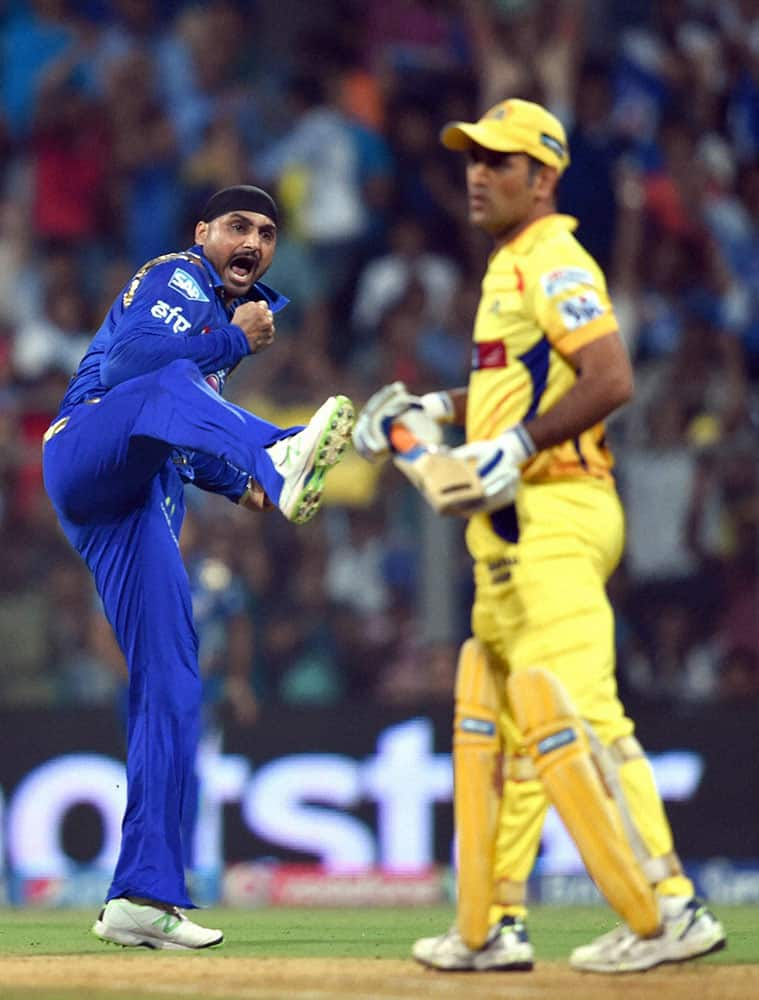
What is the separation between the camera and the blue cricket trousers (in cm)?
617

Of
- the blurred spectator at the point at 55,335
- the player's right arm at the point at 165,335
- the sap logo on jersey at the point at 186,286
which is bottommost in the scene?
the player's right arm at the point at 165,335

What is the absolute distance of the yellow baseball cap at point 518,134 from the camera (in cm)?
552

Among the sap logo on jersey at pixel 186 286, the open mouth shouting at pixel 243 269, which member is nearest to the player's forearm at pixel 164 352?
the sap logo on jersey at pixel 186 286

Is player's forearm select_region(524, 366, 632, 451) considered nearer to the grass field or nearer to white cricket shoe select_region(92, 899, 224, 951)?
the grass field

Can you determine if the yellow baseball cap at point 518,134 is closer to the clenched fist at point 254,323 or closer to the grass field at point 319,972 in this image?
the clenched fist at point 254,323

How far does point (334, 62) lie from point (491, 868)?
9052 mm

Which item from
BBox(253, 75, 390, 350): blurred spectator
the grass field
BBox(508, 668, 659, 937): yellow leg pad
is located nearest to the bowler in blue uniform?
the grass field

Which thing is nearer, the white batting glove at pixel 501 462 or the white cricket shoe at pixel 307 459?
the white batting glove at pixel 501 462

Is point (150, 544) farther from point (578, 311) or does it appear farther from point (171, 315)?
point (578, 311)

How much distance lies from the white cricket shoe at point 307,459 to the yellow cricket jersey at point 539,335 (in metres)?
0.68

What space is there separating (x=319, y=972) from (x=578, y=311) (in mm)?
1944

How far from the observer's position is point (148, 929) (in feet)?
20.6

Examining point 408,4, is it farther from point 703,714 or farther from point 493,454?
point 493,454

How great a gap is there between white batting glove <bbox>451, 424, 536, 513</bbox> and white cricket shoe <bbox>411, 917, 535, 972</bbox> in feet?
3.87
